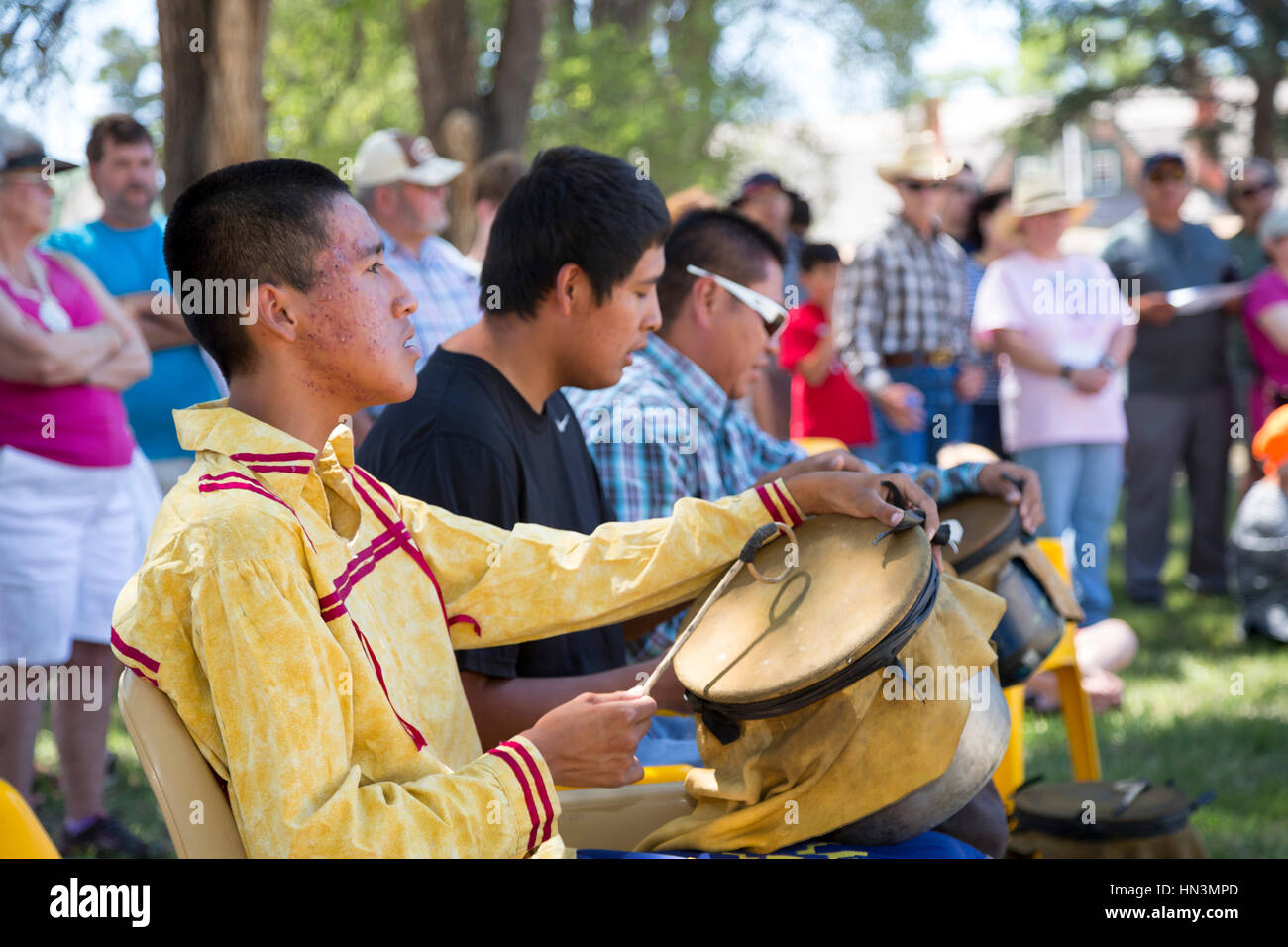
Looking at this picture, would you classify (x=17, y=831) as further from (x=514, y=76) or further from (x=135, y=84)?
(x=135, y=84)

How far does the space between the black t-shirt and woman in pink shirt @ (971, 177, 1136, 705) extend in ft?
12.9

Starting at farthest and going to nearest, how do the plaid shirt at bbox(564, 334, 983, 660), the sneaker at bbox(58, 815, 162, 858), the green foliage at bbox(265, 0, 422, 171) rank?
the green foliage at bbox(265, 0, 422, 171), the sneaker at bbox(58, 815, 162, 858), the plaid shirt at bbox(564, 334, 983, 660)

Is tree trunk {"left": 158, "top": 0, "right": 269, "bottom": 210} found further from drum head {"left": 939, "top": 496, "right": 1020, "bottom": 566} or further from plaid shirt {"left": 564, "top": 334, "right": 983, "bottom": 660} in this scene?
drum head {"left": 939, "top": 496, "right": 1020, "bottom": 566}

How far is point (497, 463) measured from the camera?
2.50 meters

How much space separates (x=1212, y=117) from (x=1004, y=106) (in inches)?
1220

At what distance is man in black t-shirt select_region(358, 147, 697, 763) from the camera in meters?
2.50

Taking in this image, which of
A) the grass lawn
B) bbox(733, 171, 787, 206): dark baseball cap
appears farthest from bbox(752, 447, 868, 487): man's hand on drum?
bbox(733, 171, 787, 206): dark baseball cap

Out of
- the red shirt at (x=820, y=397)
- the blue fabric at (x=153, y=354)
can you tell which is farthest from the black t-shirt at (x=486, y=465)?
the red shirt at (x=820, y=397)

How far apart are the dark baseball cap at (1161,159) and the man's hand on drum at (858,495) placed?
5.51m

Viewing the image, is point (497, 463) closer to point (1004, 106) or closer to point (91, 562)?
point (91, 562)

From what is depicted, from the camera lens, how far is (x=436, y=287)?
532 cm

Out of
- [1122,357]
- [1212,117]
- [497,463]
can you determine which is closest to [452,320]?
[497,463]

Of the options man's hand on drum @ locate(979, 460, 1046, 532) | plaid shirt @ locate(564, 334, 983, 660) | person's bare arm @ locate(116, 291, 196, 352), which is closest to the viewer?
man's hand on drum @ locate(979, 460, 1046, 532)

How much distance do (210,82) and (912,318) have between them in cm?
329
